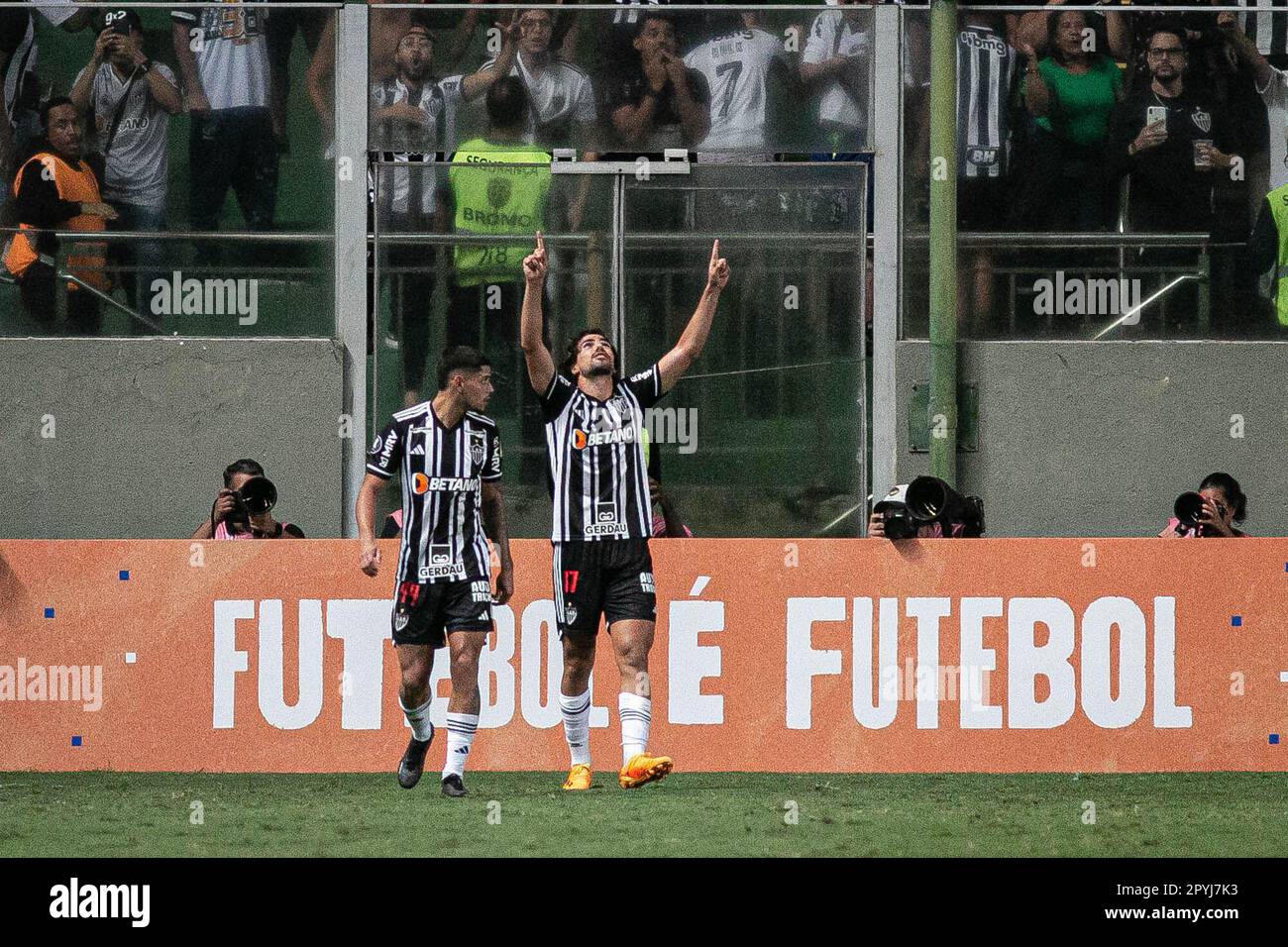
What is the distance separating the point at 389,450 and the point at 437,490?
30cm

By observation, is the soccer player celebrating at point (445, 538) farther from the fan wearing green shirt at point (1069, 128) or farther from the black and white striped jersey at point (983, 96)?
the fan wearing green shirt at point (1069, 128)

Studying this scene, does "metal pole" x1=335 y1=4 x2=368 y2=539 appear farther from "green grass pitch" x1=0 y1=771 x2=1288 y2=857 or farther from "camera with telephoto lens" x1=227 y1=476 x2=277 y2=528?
"green grass pitch" x1=0 y1=771 x2=1288 y2=857

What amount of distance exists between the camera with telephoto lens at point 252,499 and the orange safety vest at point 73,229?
285cm

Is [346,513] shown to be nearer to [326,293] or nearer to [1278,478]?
[326,293]

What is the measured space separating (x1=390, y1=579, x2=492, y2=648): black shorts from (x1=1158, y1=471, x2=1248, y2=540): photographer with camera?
4127 millimetres

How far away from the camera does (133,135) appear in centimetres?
1398

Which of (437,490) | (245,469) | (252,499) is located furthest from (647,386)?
(245,469)

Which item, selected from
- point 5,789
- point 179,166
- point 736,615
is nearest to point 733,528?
point 736,615

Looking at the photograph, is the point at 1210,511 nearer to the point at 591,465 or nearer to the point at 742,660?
the point at 742,660

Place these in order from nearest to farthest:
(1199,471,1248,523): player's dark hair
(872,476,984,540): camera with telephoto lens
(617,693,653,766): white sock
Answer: (617,693,653,766): white sock < (872,476,984,540): camera with telephoto lens < (1199,471,1248,523): player's dark hair

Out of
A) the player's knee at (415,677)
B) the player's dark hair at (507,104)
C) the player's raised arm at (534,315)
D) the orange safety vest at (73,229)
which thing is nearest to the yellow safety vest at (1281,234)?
the player's dark hair at (507,104)

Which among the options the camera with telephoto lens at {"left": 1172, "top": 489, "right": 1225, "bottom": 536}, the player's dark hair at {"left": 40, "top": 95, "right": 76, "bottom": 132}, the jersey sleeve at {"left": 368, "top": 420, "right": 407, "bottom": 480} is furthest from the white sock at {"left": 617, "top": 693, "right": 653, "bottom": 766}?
the player's dark hair at {"left": 40, "top": 95, "right": 76, "bottom": 132}

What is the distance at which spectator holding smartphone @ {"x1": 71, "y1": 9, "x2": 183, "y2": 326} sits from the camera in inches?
548
